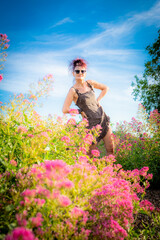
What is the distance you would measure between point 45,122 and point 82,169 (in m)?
1.53

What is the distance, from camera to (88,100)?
3.04 meters

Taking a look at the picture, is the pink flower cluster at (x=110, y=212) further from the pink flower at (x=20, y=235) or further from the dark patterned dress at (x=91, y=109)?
the dark patterned dress at (x=91, y=109)

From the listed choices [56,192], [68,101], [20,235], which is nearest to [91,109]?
[68,101]

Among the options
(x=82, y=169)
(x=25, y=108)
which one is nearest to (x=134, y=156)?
(x=25, y=108)

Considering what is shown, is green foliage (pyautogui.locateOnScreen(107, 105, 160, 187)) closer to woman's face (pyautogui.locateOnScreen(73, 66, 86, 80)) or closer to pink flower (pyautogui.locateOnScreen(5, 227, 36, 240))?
woman's face (pyautogui.locateOnScreen(73, 66, 86, 80))

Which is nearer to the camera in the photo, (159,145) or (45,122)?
(45,122)

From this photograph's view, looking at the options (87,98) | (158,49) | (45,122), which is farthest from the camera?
(158,49)

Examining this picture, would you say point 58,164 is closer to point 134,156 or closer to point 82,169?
point 82,169

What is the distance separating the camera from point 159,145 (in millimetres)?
3406

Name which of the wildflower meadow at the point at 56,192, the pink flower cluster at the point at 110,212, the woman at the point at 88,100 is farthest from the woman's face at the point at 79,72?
the pink flower cluster at the point at 110,212

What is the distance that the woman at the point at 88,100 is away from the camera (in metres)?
3.02

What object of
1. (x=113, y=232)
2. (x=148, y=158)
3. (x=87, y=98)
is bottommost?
(x=113, y=232)

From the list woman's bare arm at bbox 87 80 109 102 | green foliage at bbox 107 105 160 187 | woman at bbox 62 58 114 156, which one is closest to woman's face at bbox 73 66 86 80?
woman at bbox 62 58 114 156

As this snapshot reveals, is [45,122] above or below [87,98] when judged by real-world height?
below
